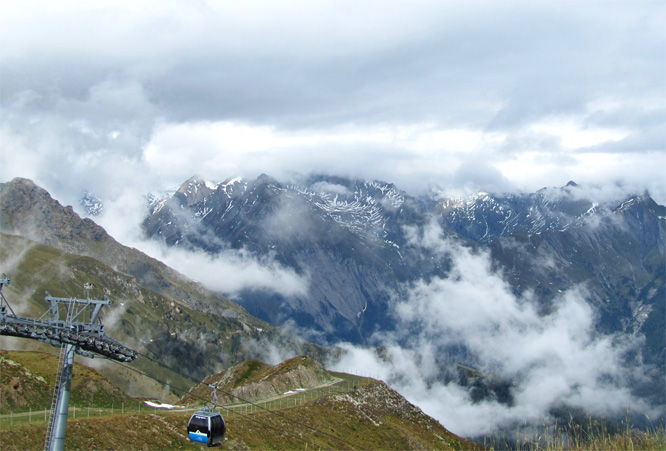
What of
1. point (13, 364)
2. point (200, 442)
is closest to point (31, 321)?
A: point (200, 442)

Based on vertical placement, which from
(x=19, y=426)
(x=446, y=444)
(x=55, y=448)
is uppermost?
(x=446, y=444)

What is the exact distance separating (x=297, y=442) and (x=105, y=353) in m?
78.2

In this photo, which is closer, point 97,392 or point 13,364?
point 13,364

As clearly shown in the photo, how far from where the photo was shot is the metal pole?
44.8 metres

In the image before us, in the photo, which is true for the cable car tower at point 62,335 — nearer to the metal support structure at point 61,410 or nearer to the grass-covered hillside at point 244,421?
the metal support structure at point 61,410

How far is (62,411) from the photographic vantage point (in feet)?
149

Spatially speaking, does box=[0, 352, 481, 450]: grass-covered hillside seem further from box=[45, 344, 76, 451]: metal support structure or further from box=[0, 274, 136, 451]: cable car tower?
box=[0, 274, 136, 451]: cable car tower

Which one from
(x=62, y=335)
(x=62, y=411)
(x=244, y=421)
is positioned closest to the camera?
(x=62, y=411)

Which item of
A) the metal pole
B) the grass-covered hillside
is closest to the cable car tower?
the metal pole

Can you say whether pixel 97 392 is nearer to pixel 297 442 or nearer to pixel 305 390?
pixel 297 442

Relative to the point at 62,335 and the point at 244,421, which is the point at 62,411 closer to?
the point at 62,335

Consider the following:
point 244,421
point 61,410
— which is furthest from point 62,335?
point 244,421

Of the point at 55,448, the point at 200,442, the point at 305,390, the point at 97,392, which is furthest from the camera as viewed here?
the point at 305,390

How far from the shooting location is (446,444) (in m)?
168
